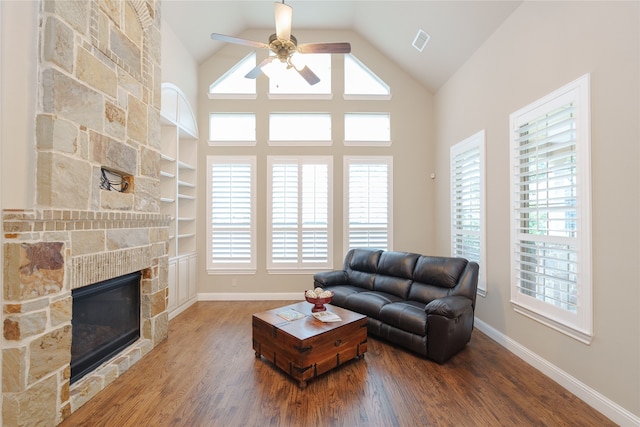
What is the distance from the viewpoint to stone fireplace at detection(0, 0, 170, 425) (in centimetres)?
186

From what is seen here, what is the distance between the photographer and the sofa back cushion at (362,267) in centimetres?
420

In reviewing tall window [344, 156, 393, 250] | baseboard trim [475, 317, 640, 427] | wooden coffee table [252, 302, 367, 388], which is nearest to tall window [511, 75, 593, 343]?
baseboard trim [475, 317, 640, 427]

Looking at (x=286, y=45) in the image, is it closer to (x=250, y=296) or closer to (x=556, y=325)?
(x=556, y=325)

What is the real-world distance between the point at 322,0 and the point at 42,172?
437 cm

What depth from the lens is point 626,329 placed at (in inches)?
78.5

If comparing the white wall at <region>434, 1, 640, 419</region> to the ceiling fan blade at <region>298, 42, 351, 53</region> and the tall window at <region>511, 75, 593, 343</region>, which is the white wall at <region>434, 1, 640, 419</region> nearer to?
the tall window at <region>511, 75, 593, 343</region>

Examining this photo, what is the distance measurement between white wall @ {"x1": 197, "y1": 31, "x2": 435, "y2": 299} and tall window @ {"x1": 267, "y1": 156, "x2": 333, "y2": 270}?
0.48 feet

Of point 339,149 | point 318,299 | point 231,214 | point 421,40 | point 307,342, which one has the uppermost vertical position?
point 421,40

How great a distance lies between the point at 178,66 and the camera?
429 cm

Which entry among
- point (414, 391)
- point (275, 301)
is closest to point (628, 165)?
point (414, 391)

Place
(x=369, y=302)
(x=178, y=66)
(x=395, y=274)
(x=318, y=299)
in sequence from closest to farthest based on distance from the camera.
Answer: (x=318, y=299) → (x=369, y=302) → (x=395, y=274) → (x=178, y=66)

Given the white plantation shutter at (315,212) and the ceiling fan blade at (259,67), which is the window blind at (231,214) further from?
the ceiling fan blade at (259,67)

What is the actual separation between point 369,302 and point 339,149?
276 cm

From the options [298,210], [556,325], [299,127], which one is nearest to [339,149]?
[299,127]
